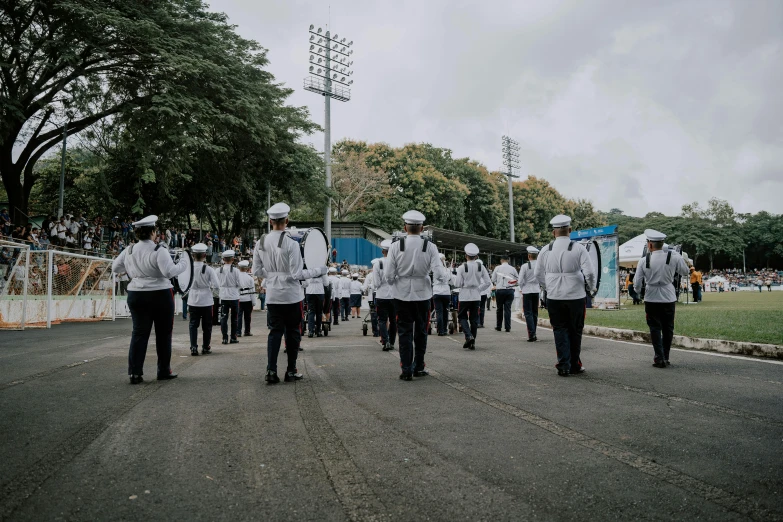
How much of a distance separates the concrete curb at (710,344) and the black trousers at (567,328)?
11.6 feet

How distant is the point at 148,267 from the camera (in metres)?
7.17

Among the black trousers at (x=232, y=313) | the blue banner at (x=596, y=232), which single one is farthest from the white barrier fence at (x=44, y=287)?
the blue banner at (x=596, y=232)

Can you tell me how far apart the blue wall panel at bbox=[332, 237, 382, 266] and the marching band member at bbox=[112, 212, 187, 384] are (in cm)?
3876

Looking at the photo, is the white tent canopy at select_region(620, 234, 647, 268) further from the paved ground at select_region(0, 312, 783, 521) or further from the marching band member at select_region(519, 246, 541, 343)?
the paved ground at select_region(0, 312, 783, 521)

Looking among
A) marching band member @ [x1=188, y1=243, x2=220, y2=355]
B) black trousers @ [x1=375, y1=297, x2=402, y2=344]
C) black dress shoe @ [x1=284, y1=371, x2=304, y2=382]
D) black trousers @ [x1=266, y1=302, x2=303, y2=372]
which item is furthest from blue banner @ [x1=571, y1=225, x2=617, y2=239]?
black dress shoe @ [x1=284, y1=371, x2=304, y2=382]

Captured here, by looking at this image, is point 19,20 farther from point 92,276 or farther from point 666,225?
point 666,225

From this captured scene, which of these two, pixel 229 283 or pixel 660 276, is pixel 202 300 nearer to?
pixel 229 283

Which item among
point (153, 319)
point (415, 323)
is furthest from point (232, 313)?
point (415, 323)

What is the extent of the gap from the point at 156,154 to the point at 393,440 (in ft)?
81.0

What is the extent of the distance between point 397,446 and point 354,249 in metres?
42.4

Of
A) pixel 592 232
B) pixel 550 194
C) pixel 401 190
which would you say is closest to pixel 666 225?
pixel 550 194

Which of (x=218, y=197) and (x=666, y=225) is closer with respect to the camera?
(x=218, y=197)

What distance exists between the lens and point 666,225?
7856 centimetres

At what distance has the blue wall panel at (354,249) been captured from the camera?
4625cm
